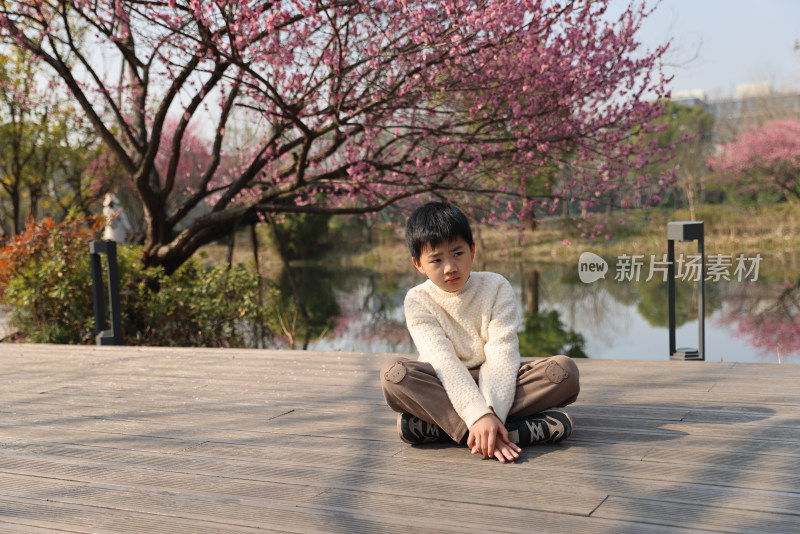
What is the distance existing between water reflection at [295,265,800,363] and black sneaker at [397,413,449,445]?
199 inches

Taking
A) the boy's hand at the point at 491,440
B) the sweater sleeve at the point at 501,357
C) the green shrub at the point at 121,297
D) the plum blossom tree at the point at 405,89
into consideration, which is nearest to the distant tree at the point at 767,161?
the plum blossom tree at the point at 405,89

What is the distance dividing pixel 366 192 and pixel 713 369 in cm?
390

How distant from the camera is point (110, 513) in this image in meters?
1.73

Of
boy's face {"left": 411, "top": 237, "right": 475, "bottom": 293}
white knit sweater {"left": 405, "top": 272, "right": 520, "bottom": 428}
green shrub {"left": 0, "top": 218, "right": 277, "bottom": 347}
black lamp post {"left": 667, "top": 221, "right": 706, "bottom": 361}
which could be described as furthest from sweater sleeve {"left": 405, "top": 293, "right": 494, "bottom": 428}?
green shrub {"left": 0, "top": 218, "right": 277, "bottom": 347}

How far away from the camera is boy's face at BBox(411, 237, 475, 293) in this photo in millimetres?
2125

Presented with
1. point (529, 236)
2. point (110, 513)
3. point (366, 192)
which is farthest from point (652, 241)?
point (110, 513)

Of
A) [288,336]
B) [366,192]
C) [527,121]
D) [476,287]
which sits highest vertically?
[527,121]

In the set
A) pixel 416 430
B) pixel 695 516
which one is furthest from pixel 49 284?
pixel 695 516

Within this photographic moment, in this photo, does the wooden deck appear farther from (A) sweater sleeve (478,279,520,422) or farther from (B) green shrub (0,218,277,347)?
(B) green shrub (0,218,277,347)

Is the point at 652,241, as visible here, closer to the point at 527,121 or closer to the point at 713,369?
the point at 527,121

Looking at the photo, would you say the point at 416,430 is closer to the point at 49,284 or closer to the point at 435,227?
the point at 435,227

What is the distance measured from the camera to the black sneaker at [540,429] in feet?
6.92

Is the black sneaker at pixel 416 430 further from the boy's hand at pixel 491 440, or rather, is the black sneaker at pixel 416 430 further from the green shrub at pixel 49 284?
the green shrub at pixel 49 284

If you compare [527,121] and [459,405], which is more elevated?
[527,121]
